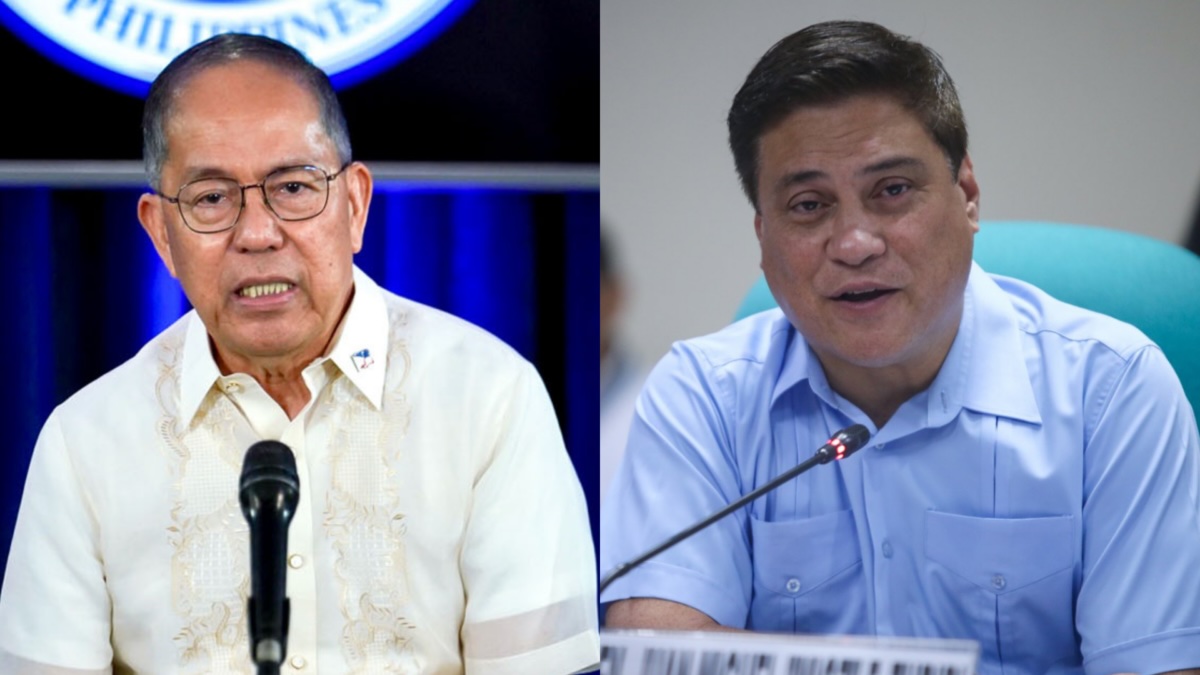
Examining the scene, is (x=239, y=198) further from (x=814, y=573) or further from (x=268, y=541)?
(x=814, y=573)

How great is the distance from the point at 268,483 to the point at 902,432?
1.27 m

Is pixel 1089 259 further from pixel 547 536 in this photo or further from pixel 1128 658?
pixel 547 536

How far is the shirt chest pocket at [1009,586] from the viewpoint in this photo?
2.55 metres

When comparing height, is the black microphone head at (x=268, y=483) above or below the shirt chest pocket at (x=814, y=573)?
above

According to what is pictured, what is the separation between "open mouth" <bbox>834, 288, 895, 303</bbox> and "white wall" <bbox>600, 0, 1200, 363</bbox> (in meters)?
0.21

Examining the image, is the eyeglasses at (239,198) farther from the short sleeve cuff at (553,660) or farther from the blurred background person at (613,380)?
the short sleeve cuff at (553,660)

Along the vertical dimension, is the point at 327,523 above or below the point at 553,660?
above

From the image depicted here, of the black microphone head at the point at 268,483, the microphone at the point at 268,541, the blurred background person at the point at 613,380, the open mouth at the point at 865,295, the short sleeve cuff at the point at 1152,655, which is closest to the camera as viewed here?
the microphone at the point at 268,541

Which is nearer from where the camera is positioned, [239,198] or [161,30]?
[239,198]

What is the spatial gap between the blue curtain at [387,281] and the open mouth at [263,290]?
167mm

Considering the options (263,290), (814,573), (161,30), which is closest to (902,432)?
(814,573)

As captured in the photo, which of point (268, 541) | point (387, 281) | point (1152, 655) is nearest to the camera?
point (268, 541)

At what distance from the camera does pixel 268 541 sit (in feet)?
6.07

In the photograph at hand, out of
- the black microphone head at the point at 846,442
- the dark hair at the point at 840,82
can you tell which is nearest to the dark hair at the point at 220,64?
the dark hair at the point at 840,82
